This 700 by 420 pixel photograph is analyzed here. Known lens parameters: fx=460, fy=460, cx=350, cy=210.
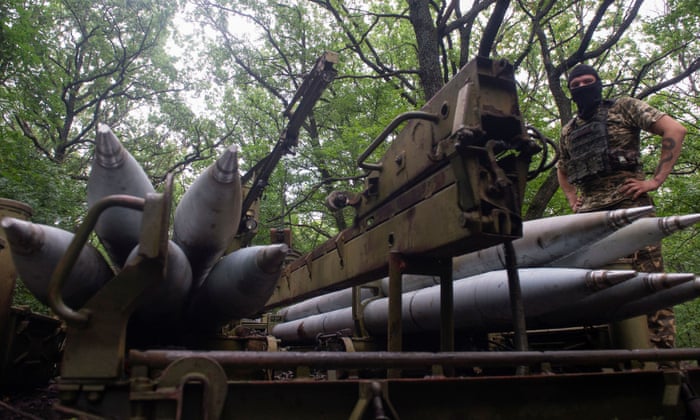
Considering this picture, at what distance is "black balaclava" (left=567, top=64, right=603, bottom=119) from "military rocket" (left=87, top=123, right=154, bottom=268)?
3333mm

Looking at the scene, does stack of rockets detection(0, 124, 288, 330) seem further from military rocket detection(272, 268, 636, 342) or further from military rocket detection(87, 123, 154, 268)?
military rocket detection(272, 268, 636, 342)

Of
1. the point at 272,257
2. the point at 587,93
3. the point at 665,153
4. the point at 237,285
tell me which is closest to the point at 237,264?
the point at 237,285

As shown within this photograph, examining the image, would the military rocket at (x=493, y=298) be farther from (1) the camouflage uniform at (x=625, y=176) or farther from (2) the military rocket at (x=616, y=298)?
(1) the camouflage uniform at (x=625, y=176)

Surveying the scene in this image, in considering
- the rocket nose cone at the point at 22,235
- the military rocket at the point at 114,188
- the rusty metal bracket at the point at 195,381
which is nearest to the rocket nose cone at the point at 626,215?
the rusty metal bracket at the point at 195,381

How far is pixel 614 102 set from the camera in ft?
12.7

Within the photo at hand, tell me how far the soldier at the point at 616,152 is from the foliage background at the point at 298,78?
2667 millimetres

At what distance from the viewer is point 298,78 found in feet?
50.0

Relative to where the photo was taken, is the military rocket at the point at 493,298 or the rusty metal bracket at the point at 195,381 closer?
the rusty metal bracket at the point at 195,381

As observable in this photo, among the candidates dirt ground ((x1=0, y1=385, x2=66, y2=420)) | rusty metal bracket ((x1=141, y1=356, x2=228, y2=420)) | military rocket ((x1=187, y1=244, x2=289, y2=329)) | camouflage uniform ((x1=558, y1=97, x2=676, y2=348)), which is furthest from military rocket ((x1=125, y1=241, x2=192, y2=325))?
camouflage uniform ((x1=558, y1=97, x2=676, y2=348))

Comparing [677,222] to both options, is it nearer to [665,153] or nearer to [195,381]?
[665,153]

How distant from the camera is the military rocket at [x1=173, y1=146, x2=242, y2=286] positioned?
2451 millimetres

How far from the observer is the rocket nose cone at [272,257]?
228 cm

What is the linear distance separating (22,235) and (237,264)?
963 mm

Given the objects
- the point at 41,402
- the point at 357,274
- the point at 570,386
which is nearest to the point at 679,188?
the point at 357,274
